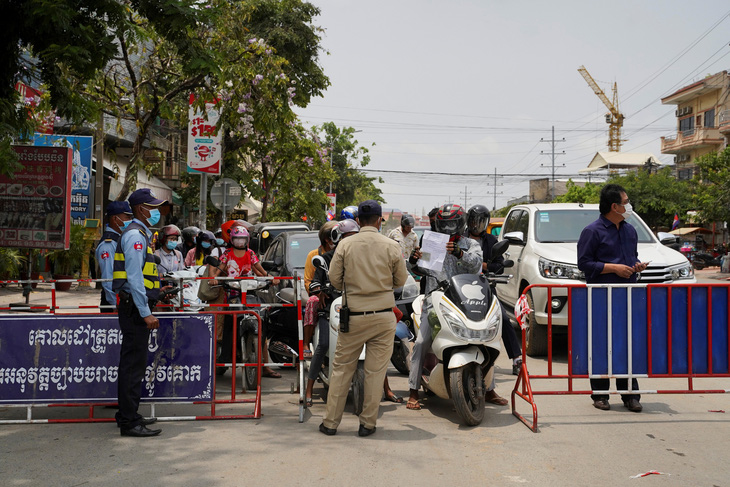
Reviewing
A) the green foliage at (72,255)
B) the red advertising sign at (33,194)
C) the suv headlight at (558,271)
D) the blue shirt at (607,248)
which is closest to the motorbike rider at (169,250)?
the red advertising sign at (33,194)

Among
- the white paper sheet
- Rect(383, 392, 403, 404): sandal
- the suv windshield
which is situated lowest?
Rect(383, 392, 403, 404): sandal

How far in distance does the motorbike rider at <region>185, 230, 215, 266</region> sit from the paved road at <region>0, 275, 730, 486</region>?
3.32m

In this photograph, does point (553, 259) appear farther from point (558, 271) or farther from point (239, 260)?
point (239, 260)

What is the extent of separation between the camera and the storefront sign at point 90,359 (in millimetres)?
6328

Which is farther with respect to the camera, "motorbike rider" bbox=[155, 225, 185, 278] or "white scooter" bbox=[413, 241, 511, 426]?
"motorbike rider" bbox=[155, 225, 185, 278]

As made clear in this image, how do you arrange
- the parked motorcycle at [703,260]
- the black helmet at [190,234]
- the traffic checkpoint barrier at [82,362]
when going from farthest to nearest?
1. the parked motorcycle at [703,260]
2. the black helmet at [190,234]
3. the traffic checkpoint barrier at [82,362]

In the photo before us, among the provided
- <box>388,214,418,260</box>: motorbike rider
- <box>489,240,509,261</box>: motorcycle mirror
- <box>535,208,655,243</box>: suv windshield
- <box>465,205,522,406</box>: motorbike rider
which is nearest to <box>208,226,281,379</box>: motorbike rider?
<box>465,205,522,406</box>: motorbike rider

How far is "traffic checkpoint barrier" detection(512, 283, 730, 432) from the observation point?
6.60 meters

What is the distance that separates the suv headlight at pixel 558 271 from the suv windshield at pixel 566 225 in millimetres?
878

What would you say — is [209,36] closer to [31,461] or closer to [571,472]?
[31,461]

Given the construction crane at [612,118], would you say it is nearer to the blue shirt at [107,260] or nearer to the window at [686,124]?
the window at [686,124]

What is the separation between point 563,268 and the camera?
9641mm

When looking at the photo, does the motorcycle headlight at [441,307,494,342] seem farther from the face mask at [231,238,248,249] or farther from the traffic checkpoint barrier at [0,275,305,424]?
the face mask at [231,238,248,249]

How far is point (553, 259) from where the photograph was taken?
9734mm
